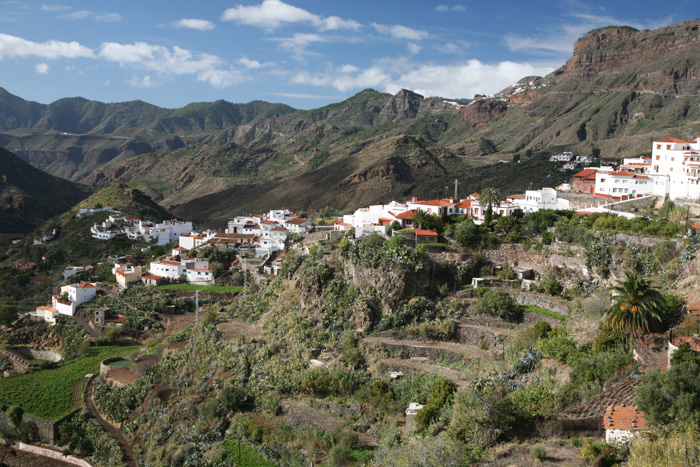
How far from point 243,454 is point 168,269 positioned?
92.1ft

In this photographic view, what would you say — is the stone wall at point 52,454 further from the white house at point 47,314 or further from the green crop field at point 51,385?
the white house at point 47,314

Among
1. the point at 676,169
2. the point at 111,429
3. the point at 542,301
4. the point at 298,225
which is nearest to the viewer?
the point at 542,301

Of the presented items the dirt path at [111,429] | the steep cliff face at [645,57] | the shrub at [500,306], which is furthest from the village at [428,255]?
the steep cliff face at [645,57]

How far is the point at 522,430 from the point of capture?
15.1 meters

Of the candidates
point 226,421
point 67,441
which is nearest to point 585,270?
point 226,421

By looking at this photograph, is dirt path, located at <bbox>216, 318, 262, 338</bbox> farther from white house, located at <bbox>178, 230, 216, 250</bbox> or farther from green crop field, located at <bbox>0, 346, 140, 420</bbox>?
white house, located at <bbox>178, 230, 216, 250</bbox>

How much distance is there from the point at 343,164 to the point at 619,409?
92826 millimetres

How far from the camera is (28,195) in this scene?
3809 inches

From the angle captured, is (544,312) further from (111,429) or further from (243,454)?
(111,429)

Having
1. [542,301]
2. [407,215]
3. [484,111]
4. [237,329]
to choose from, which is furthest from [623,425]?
[484,111]

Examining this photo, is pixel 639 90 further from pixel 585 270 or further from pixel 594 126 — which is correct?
pixel 585 270

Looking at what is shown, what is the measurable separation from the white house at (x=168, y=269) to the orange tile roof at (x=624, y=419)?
124 feet

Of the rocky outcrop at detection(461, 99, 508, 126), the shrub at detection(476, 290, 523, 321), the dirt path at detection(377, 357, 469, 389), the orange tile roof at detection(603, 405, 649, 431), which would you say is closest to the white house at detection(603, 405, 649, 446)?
the orange tile roof at detection(603, 405, 649, 431)

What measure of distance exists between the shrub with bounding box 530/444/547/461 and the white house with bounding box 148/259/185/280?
121 ft
